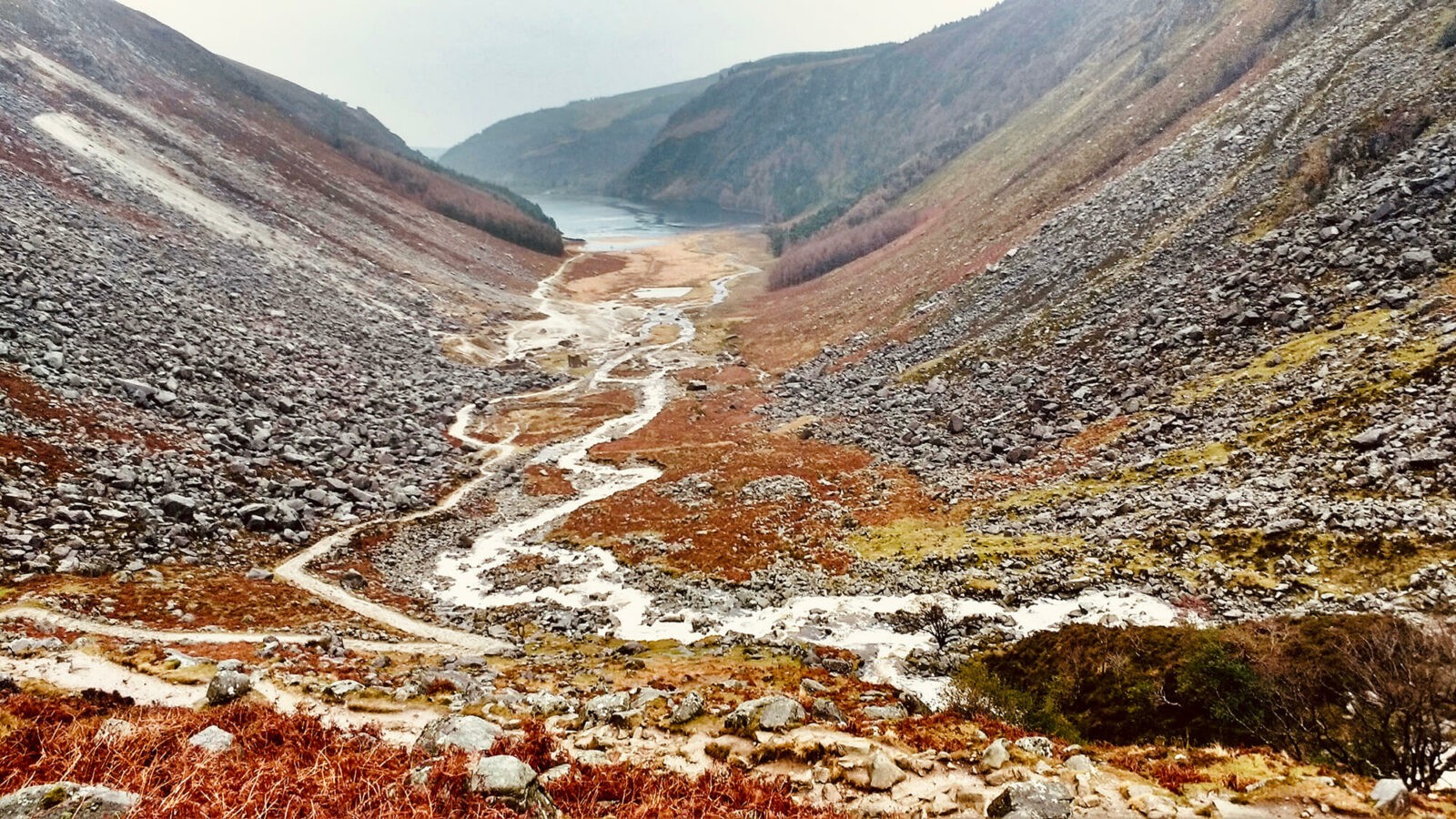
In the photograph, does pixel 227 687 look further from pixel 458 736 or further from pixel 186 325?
pixel 186 325

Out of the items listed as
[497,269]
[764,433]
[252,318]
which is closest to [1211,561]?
[764,433]

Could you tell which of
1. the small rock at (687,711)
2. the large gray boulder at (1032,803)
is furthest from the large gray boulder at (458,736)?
the large gray boulder at (1032,803)

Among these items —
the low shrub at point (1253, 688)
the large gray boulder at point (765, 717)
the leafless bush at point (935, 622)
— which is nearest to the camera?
the low shrub at point (1253, 688)

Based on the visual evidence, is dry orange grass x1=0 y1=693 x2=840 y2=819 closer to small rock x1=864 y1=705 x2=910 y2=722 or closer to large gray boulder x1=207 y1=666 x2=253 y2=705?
large gray boulder x1=207 y1=666 x2=253 y2=705

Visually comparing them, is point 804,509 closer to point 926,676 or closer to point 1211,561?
point 926,676

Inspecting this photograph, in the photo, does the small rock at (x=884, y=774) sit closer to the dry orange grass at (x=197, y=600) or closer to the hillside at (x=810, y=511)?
the hillside at (x=810, y=511)

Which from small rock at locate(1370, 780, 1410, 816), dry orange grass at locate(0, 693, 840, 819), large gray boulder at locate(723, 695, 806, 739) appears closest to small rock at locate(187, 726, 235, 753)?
dry orange grass at locate(0, 693, 840, 819)
